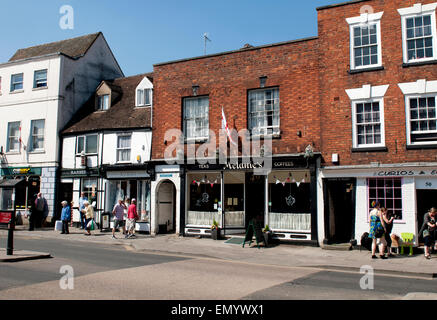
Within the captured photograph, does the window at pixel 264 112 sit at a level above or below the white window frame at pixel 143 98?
below

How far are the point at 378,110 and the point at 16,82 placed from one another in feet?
75.9

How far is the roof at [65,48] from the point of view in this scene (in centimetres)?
2714

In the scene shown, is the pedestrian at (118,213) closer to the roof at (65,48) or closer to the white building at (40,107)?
the white building at (40,107)

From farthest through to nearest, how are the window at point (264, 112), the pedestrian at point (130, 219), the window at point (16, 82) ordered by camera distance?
the window at point (16, 82)
the pedestrian at point (130, 219)
the window at point (264, 112)

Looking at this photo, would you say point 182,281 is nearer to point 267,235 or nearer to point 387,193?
point 267,235

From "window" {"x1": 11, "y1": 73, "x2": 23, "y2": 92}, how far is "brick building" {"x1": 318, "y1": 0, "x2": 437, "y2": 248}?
66.1 feet

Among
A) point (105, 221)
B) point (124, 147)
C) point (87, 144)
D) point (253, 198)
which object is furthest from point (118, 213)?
point (253, 198)

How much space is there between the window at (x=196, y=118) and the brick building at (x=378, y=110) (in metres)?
5.67

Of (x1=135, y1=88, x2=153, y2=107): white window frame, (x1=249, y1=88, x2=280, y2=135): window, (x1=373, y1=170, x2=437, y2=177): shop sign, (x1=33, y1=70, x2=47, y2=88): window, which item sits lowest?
(x1=373, y1=170, x2=437, y2=177): shop sign


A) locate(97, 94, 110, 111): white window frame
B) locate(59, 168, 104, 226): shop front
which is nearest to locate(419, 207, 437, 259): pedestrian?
locate(59, 168, 104, 226): shop front

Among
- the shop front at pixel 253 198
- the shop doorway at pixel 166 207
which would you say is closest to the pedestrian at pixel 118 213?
the shop doorway at pixel 166 207

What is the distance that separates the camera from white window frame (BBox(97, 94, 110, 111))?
82.2 feet

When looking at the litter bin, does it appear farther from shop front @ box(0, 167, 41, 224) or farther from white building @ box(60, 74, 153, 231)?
shop front @ box(0, 167, 41, 224)
